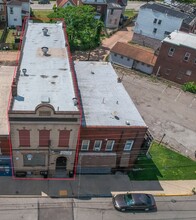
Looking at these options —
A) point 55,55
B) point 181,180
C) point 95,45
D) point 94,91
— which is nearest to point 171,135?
point 181,180

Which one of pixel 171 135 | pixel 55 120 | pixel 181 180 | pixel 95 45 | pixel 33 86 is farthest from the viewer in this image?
pixel 95 45

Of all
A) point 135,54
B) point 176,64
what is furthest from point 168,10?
point 176,64

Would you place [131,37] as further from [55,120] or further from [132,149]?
[55,120]

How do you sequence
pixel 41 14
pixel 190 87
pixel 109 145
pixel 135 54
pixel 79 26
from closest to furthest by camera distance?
pixel 109 145
pixel 190 87
pixel 135 54
pixel 79 26
pixel 41 14

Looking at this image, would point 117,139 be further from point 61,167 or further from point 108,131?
point 61,167

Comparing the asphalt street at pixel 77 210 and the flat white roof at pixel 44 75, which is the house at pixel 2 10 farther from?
the asphalt street at pixel 77 210

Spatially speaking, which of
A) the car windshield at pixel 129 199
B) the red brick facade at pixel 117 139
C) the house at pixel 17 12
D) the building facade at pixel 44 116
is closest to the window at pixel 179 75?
the red brick facade at pixel 117 139
